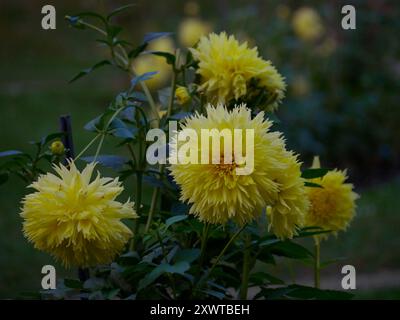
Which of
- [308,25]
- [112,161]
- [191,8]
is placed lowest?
[112,161]

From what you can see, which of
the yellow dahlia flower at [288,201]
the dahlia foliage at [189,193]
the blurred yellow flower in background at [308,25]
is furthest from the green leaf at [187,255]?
the blurred yellow flower in background at [308,25]

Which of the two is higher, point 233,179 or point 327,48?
point 327,48

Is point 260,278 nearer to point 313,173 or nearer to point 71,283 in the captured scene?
point 313,173

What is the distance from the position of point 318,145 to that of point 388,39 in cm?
92

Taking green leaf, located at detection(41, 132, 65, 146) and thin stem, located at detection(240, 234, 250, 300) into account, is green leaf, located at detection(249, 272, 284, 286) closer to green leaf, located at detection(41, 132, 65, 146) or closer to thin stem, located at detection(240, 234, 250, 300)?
thin stem, located at detection(240, 234, 250, 300)

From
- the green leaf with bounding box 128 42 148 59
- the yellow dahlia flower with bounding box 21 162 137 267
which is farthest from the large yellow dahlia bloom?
the green leaf with bounding box 128 42 148 59

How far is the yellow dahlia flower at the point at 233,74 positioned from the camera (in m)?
1.32

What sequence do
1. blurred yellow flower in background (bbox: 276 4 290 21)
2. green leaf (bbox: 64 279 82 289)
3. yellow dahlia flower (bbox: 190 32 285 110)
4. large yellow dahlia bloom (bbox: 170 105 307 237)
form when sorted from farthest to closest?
blurred yellow flower in background (bbox: 276 4 290 21) → yellow dahlia flower (bbox: 190 32 285 110) → green leaf (bbox: 64 279 82 289) → large yellow dahlia bloom (bbox: 170 105 307 237)

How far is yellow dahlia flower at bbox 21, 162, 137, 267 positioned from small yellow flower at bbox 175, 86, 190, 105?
1.12 ft

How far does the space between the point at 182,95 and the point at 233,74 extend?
0.13 metres

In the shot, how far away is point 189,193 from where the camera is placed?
1.07 m

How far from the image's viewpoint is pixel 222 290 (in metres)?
1.28

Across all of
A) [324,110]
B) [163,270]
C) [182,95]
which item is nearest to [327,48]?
[324,110]

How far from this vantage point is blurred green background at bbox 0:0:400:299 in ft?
11.5
